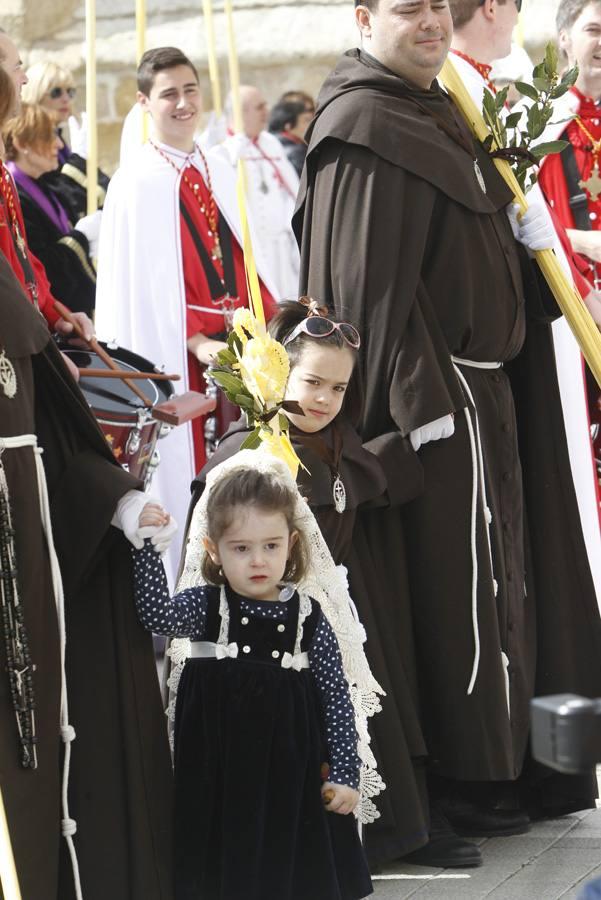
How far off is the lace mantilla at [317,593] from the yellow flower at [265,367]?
16cm

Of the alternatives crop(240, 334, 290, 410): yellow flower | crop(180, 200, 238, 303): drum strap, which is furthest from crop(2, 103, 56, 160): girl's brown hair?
crop(240, 334, 290, 410): yellow flower

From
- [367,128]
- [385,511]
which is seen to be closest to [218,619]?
[385,511]

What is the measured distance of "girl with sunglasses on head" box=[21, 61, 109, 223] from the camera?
8727mm

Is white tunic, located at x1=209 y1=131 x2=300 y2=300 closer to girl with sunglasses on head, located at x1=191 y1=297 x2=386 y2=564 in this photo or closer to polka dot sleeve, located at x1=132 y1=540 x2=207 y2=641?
girl with sunglasses on head, located at x1=191 y1=297 x2=386 y2=564

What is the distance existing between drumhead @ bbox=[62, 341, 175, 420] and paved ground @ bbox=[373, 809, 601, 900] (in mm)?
1660

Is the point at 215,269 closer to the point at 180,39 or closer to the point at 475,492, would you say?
the point at 475,492

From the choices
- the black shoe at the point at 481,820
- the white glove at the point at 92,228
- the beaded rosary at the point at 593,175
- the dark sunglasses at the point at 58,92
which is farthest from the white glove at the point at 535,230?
the dark sunglasses at the point at 58,92

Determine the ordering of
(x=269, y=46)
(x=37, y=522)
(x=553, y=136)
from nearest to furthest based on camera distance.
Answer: (x=37, y=522), (x=553, y=136), (x=269, y=46)

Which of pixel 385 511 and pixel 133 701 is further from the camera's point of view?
pixel 385 511

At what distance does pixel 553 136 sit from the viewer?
22.4ft

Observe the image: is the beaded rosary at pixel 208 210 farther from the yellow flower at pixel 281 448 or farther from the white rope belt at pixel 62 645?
the white rope belt at pixel 62 645

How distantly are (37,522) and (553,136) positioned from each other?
3.60 meters

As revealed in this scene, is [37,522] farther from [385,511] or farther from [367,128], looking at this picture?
[367,128]

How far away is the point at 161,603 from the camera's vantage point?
3.92 meters
